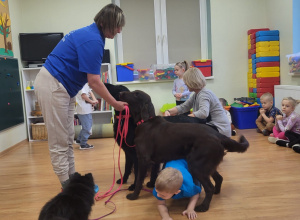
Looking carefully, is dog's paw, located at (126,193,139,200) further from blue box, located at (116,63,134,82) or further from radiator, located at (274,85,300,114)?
blue box, located at (116,63,134,82)

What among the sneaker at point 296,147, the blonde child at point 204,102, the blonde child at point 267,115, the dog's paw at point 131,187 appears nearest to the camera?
the dog's paw at point 131,187

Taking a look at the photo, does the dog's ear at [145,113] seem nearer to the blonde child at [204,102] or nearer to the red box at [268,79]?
the blonde child at [204,102]

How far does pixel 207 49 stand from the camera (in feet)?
18.5

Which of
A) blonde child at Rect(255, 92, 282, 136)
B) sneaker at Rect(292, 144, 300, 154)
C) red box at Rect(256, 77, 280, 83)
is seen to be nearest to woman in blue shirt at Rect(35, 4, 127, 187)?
sneaker at Rect(292, 144, 300, 154)

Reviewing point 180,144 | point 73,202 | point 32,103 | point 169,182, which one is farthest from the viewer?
point 32,103

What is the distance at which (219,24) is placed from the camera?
5.36 metres

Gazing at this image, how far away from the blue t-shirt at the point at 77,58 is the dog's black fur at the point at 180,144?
0.44m

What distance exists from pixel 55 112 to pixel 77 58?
397 millimetres

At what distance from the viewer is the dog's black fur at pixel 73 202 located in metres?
1.31

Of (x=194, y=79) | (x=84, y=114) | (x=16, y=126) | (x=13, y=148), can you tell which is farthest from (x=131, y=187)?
(x=16, y=126)

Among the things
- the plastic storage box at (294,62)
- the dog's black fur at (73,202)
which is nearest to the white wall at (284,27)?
the plastic storage box at (294,62)

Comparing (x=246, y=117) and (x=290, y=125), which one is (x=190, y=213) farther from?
(x=246, y=117)

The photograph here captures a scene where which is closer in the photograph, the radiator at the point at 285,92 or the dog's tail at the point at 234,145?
the dog's tail at the point at 234,145

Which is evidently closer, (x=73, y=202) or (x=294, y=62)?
(x=73, y=202)
